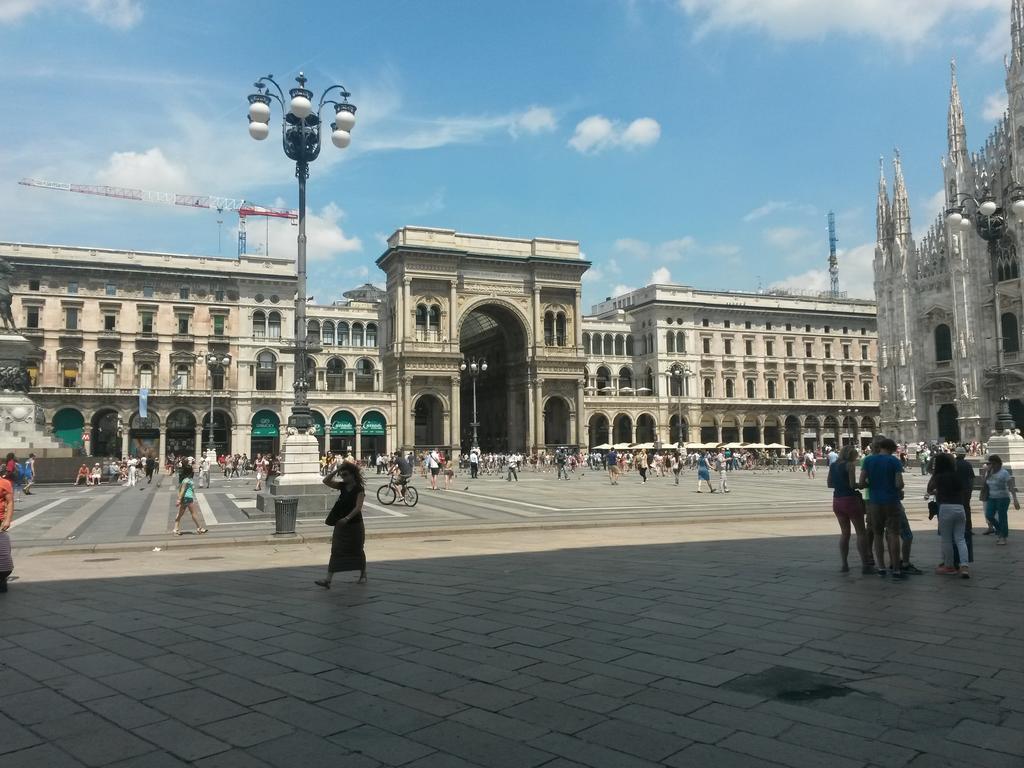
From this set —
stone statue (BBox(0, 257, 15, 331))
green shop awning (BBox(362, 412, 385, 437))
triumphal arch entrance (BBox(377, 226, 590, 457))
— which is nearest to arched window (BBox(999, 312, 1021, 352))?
triumphal arch entrance (BBox(377, 226, 590, 457))

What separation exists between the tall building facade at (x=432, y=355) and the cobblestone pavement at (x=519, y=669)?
1864 inches

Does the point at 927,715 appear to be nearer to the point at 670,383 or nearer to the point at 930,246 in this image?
the point at 930,246

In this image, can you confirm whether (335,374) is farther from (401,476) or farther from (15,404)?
(401,476)

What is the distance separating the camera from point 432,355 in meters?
66.4

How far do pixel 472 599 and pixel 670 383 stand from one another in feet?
242

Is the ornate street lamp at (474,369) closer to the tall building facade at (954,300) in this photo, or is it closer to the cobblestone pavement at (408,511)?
the cobblestone pavement at (408,511)

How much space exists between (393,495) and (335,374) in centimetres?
5335

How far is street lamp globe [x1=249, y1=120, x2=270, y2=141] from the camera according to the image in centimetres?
1762

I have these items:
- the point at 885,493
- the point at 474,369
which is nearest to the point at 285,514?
the point at 885,493

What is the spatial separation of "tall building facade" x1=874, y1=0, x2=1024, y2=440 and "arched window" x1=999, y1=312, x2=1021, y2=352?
0.23 feet

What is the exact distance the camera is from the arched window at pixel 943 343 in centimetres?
5975

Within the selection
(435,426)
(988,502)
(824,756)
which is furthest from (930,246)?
(824,756)

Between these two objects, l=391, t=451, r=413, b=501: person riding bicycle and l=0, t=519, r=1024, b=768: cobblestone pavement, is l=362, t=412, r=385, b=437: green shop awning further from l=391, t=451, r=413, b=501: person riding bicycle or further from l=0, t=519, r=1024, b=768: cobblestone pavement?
l=0, t=519, r=1024, b=768: cobblestone pavement

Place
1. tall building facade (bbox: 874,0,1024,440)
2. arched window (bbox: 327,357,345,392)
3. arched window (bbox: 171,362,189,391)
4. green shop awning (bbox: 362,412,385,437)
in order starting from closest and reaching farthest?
tall building facade (bbox: 874,0,1024,440)
arched window (bbox: 171,362,189,391)
green shop awning (bbox: 362,412,385,437)
arched window (bbox: 327,357,345,392)
